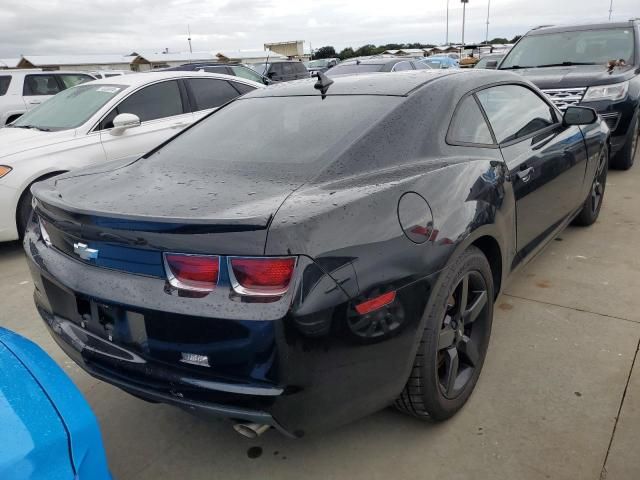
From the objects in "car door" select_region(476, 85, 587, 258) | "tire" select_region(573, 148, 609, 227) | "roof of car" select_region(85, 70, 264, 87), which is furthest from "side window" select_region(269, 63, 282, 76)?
"car door" select_region(476, 85, 587, 258)

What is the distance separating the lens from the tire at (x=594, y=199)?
4410 mm

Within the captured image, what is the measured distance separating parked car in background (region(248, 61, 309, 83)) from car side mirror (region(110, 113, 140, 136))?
13.5m

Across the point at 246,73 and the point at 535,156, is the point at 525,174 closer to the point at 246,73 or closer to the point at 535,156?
the point at 535,156

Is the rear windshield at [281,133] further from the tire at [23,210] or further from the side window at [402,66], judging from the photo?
the side window at [402,66]

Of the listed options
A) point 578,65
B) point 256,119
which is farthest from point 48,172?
point 578,65

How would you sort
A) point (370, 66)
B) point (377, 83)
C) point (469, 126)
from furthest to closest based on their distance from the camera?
point (370, 66) < point (377, 83) < point (469, 126)

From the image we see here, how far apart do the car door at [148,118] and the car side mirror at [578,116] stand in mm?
3540

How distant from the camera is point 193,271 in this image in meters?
1.72

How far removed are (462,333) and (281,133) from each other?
4.07ft

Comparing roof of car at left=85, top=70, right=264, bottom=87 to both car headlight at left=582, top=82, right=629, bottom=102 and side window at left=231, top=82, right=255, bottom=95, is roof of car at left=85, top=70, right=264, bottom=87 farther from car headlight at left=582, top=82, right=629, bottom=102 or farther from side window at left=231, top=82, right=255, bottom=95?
car headlight at left=582, top=82, right=629, bottom=102

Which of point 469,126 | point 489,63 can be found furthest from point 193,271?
point 489,63

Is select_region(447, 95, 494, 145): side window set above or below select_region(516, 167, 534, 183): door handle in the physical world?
above

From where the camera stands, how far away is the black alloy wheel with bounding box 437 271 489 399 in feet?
7.47

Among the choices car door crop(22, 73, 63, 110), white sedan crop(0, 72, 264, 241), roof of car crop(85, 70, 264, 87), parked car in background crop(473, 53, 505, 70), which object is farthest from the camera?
car door crop(22, 73, 63, 110)
